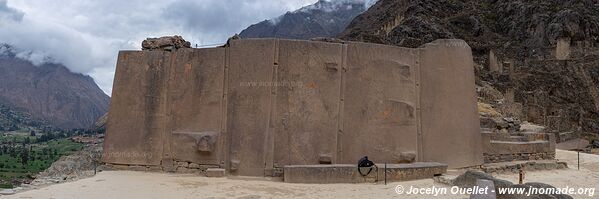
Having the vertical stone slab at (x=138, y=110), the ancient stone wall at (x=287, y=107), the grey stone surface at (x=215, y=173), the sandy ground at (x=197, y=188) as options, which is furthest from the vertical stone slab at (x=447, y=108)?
the vertical stone slab at (x=138, y=110)

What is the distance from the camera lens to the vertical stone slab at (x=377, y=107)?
43.4 ft

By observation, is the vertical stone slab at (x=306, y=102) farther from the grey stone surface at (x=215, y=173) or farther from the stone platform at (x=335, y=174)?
the grey stone surface at (x=215, y=173)

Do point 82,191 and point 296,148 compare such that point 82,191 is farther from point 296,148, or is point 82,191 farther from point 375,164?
point 375,164

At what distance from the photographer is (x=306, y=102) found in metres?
12.9

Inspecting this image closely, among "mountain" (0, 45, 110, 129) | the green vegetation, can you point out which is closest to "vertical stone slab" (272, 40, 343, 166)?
the green vegetation

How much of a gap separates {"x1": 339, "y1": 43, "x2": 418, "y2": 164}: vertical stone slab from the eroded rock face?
493cm

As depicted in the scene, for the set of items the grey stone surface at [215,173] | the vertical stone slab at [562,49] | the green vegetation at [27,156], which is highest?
the vertical stone slab at [562,49]

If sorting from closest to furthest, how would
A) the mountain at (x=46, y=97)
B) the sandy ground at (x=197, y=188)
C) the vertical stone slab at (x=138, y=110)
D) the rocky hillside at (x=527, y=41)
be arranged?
the sandy ground at (x=197, y=188) → the vertical stone slab at (x=138, y=110) → the rocky hillside at (x=527, y=41) → the mountain at (x=46, y=97)

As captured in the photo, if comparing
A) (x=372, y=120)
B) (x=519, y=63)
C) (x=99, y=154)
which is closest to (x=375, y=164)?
(x=372, y=120)

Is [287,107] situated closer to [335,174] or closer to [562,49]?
[335,174]

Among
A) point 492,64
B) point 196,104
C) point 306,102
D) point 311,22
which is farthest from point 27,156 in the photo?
point 306,102

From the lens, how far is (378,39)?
54312 mm

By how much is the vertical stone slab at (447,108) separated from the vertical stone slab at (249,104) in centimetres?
460

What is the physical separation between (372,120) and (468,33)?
54124mm
